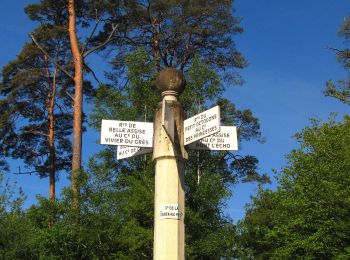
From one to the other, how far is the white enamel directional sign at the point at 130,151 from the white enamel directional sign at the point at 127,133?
135mm

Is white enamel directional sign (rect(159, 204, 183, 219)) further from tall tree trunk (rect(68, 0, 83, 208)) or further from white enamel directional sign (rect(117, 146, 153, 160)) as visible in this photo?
tall tree trunk (rect(68, 0, 83, 208))

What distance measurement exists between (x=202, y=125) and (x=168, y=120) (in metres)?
0.35

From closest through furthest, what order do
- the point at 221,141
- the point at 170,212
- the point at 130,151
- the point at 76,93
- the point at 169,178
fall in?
the point at 170,212 → the point at 169,178 → the point at 221,141 → the point at 130,151 → the point at 76,93

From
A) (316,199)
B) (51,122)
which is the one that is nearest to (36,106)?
(51,122)

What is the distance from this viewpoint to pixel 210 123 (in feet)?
19.5

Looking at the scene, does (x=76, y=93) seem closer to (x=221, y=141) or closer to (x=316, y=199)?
(x=316, y=199)

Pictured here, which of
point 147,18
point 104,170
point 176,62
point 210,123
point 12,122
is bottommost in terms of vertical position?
point 210,123

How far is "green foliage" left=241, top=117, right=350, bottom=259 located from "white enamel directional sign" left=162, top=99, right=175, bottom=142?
570 inches

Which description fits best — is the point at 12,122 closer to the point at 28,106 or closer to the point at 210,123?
the point at 28,106

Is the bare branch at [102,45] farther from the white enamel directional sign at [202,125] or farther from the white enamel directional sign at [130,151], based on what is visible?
the white enamel directional sign at [202,125]

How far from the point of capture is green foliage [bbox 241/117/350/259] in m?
20.1

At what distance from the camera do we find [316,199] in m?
20.9

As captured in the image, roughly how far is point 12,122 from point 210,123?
1136 inches

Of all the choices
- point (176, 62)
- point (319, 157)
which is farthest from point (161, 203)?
point (176, 62)
